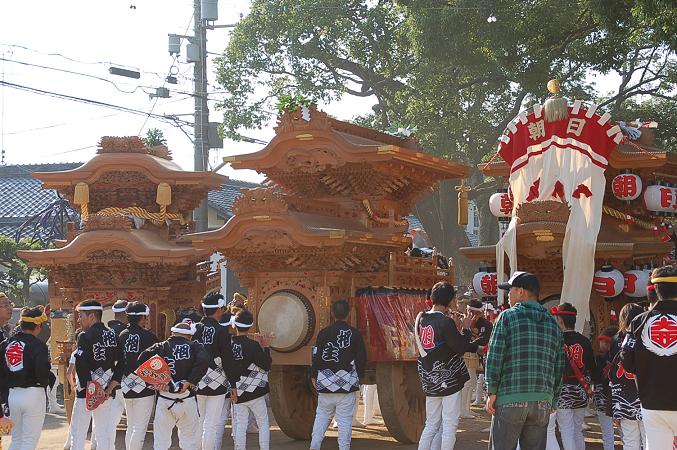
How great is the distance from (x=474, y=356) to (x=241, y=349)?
17.4 feet

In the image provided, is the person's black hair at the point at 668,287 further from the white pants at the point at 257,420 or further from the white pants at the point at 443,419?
the white pants at the point at 257,420

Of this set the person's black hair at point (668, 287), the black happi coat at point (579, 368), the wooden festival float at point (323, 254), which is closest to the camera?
the person's black hair at point (668, 287)

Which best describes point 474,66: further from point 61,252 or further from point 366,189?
point 61,252

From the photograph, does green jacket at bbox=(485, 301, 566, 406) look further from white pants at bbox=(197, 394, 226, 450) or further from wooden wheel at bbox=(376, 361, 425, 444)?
wooden wheel at bbox=(376, 361, 425, 444)

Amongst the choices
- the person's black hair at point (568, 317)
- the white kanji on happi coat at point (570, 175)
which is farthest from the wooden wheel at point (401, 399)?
the person's black hair at point (568, 317)

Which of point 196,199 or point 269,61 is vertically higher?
point 269,61

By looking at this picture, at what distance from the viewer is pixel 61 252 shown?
13742 millimetres

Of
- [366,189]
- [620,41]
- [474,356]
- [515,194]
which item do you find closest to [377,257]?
[366,189]

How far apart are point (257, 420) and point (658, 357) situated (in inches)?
205

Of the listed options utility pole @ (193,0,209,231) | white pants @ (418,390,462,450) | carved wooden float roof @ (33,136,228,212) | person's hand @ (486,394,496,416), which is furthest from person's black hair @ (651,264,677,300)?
utility pole @ (193,0,209,231)

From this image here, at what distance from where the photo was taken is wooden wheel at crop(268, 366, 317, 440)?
12.1 meters

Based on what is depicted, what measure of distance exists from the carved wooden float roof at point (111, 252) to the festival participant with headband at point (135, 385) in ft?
12.0

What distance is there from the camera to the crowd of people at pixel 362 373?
722cm

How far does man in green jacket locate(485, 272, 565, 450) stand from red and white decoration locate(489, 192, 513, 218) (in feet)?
19.6
